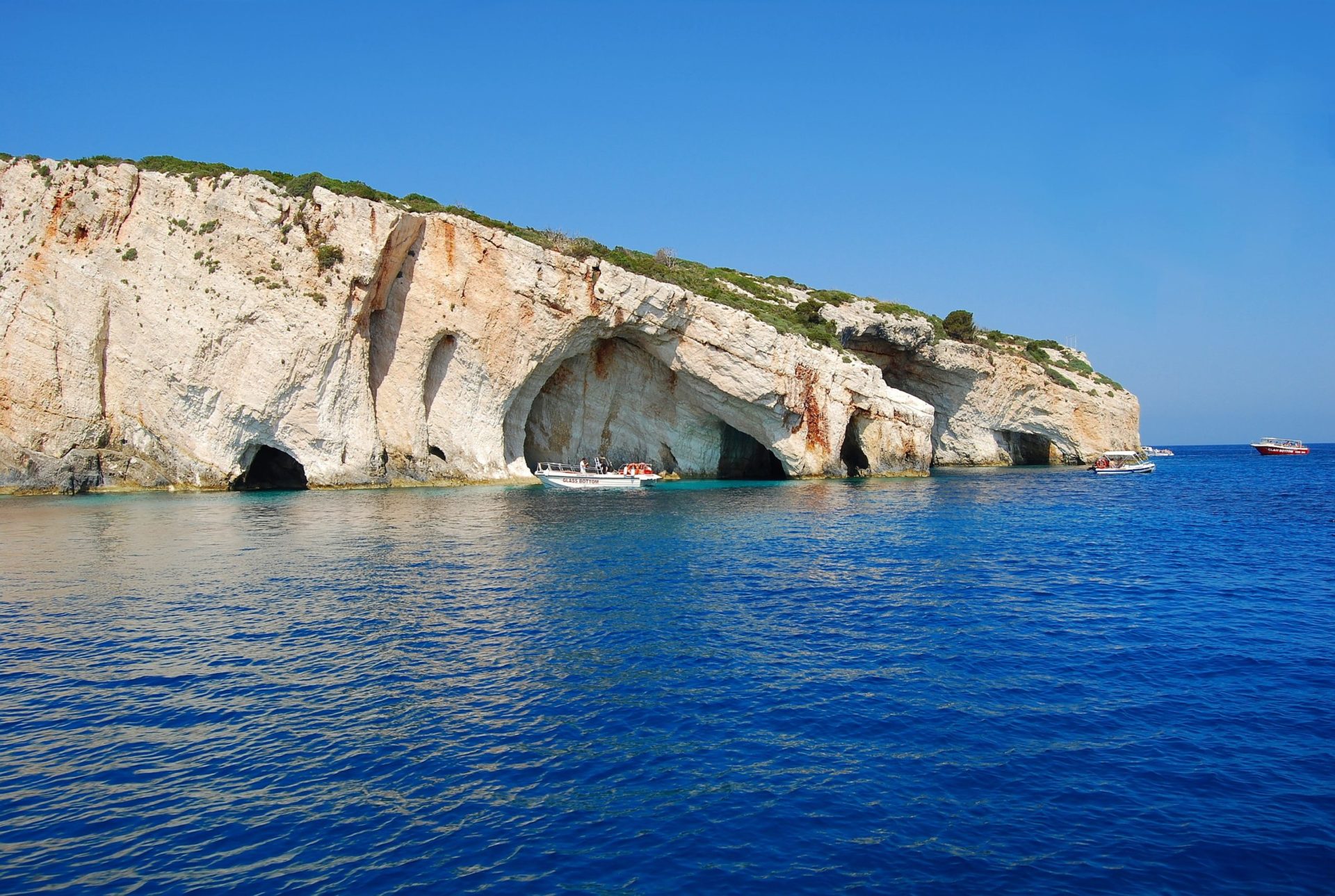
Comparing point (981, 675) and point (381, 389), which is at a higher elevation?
point (381, 389)

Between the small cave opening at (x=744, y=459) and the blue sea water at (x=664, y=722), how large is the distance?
3597cm

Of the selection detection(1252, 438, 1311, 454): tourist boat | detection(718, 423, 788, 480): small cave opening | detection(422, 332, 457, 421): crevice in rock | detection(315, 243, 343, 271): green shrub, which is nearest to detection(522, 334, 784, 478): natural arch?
detection(718, 423, 788, 480): small cave opening

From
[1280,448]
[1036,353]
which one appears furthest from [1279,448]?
[1036,353]

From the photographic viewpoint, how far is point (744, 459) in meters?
61.1

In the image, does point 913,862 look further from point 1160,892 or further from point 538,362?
point 538,362

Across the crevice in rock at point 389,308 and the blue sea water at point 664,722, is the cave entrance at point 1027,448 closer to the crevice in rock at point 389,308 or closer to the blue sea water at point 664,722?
the crevice in rock at point 389,308

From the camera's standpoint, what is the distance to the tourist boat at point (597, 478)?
47219mm

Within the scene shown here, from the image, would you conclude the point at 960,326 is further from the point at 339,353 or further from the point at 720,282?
the point at 339,353

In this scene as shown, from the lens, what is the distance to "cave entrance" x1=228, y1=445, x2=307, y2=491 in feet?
157

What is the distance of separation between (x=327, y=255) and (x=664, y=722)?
127 feet

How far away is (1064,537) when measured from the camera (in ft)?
86.5

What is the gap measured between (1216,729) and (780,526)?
18898 mm

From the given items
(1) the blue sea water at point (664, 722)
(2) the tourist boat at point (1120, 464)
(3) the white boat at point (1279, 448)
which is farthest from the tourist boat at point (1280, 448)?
(1) the blue sea water at point (664, 722)

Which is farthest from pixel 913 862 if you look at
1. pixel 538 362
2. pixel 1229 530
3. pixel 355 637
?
pixel 538 362
